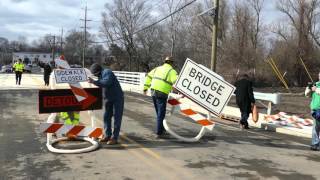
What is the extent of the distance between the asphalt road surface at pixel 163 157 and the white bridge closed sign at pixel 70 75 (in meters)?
1.33

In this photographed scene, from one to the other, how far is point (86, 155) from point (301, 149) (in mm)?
4858

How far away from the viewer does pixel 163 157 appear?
8.98 m

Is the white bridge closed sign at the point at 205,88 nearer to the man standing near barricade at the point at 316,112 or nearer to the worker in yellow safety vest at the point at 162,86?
the worker in yellow safety vest at the point at 162,86

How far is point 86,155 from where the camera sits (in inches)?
354

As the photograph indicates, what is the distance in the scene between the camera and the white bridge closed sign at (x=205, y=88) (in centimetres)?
1123

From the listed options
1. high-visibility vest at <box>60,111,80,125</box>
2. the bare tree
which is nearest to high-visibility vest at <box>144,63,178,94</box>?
high-visibility vest at <box>60,111,80,125</box>

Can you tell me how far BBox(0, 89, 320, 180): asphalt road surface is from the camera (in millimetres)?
7750

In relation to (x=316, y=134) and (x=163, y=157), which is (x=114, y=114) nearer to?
(x=163, y=157)

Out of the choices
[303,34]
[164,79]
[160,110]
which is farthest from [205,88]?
[303,34]

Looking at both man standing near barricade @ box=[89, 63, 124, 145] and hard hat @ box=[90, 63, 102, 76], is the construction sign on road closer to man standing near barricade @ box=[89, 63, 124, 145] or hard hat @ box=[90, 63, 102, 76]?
man standing near barricade @ box=[89, 63, 124, 145]

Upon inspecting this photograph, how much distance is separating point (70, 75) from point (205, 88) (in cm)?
321

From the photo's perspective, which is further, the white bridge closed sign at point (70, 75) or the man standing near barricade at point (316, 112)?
the man standing near barricade at point (316, 112)

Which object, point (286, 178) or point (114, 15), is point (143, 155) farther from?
point (114, 15)

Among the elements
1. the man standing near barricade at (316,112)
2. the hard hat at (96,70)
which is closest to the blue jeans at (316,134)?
the man standing near barricade at (316,112)
